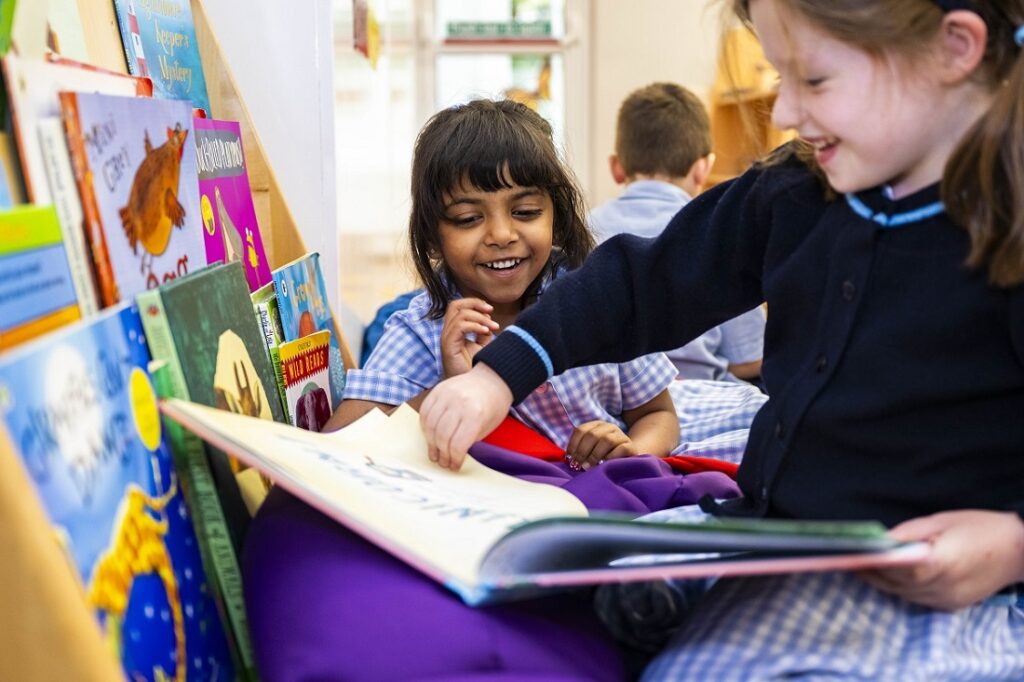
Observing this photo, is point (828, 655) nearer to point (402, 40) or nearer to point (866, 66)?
point (866, 66)

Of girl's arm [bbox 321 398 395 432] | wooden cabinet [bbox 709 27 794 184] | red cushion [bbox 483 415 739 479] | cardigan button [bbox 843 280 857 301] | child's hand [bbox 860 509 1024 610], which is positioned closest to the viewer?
child's hand [bbox 860 509 1024 610]

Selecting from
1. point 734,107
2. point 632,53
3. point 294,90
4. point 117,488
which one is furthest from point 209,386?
point 632,53

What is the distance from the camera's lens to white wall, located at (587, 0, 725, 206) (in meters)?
4.75

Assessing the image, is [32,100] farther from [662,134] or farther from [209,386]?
[662,134]

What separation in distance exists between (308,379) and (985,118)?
815 millimetres

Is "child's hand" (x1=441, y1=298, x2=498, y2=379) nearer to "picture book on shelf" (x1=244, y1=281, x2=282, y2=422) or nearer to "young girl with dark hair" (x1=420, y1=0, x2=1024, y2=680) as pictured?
"picture book on shelf" (x1=244, y1=281, x2=282, y2=422)

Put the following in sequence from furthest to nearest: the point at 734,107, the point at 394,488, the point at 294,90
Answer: the point at 734,107, the point at 294,90, the point at 394,488

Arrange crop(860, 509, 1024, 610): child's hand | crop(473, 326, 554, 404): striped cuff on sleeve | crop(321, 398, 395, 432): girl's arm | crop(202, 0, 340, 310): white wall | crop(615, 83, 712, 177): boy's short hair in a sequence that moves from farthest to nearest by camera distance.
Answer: crop(615, 83, 712, 177): boy's short hair → crop(202, 0, 340, 310): white wall → crop(321, 398, 395, 432): girl's arm → crop(473, 326, 554, 404): striped cuff on sleeve → crop(860, 509, 1024, 610): child's hand

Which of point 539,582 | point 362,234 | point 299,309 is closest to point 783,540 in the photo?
point 539,582

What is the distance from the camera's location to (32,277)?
0.65 meters

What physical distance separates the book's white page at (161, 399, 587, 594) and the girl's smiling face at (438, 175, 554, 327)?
0.47 meters

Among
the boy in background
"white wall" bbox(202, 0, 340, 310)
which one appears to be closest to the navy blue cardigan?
"white wall" bbox(202, 0, 340, 310)

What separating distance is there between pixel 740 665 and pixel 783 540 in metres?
0.16

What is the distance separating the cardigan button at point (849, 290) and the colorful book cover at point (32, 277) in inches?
21.6
